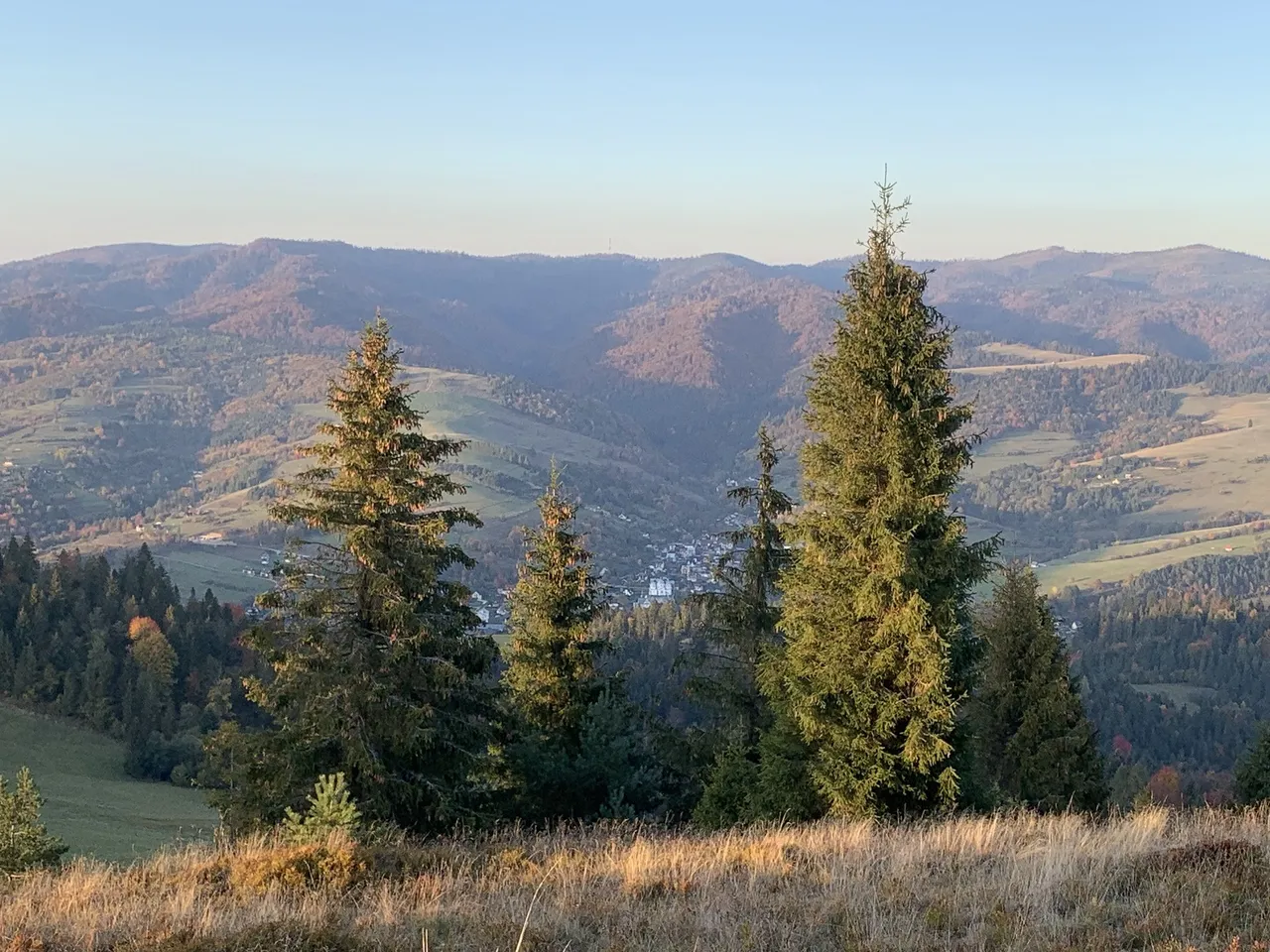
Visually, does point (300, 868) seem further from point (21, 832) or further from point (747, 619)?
point (747, 619)

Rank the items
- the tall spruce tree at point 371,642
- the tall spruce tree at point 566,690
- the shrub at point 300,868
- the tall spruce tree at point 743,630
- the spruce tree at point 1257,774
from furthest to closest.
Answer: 1. the spruce tree at point 1257,774
2. the tall spruce tree at point 566,690
3. the tall spruce tree at point 743,630
4. the tall spruce tree at point 371,642
5. the shrub at point 300,868

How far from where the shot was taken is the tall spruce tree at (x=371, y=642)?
17.2 m

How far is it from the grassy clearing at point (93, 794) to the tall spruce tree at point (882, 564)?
50.3ft

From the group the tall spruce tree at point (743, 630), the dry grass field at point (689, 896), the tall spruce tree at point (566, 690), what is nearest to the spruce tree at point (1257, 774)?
the tall spruce tree at point (743, 630)

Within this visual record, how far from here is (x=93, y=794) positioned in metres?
43.8

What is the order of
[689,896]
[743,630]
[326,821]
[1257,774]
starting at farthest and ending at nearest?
[1257,774], [743,630], [326,821], [689,896]

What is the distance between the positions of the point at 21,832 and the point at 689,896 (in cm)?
893

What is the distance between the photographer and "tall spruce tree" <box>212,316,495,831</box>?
56.4 feet

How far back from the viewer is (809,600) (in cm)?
1784

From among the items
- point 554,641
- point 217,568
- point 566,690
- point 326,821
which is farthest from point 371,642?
point 217,568

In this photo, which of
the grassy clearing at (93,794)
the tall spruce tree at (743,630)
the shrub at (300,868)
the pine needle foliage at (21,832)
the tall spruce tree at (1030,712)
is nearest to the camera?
the shrub at (300,868)

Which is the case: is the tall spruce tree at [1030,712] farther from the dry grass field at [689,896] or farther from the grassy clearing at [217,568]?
the grassy clearing at [217,568]

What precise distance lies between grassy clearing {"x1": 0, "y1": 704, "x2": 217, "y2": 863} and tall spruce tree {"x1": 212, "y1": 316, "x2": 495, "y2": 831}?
6.41 metres

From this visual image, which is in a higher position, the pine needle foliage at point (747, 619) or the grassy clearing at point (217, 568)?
the pine needle foliage at point (747, 619)
